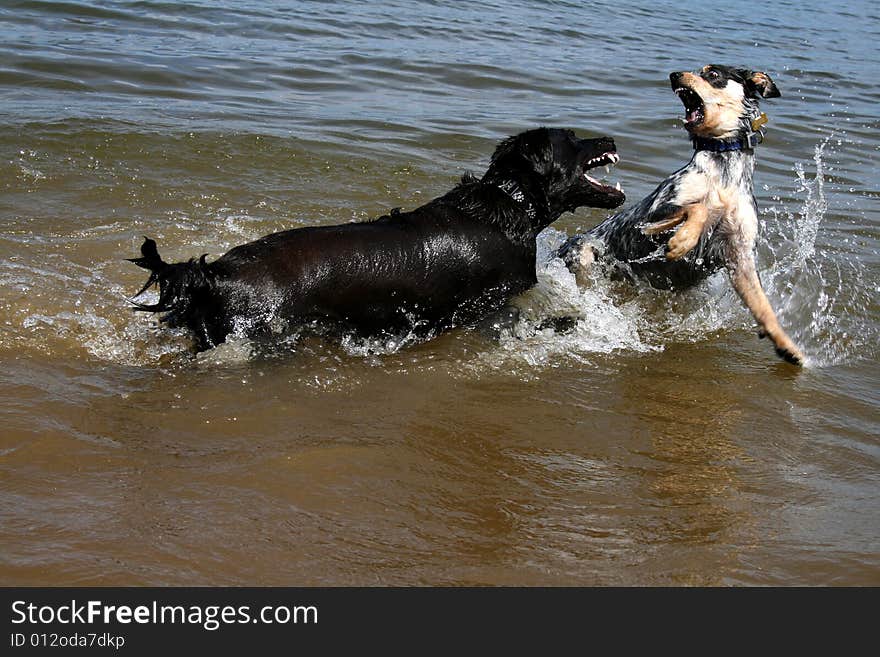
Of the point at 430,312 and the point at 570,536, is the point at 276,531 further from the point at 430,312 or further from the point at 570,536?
the point at 430,312

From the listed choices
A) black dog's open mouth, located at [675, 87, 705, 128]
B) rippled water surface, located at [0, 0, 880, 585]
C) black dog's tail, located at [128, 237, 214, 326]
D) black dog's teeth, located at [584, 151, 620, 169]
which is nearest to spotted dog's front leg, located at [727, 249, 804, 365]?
rippled water surface, located at [0, 0, 880, 585]

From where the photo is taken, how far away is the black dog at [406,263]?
5012mm

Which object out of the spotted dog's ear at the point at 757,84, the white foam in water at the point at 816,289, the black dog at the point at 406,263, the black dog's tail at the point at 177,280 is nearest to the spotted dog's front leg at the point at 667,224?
the black dog at the point at 406,263

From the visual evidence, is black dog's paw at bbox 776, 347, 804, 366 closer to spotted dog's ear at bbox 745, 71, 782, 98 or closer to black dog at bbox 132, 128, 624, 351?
black dog at bbox 132, 128, 624, 351

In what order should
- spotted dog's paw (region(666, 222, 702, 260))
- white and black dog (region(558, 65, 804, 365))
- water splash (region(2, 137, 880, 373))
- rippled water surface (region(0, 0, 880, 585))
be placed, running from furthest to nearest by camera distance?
1. white and black dog (region(558, 65, 804, 365))
2. spotted dog's paw (region(666, 222, 702, 260))
3. water splash (region(2, 137, 880, 373))
4. rippled water surface (region(0, 0, 880, 585))

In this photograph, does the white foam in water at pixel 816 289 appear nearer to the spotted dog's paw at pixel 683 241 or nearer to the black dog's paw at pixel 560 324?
the spotted dog's paw at pixel 683 241

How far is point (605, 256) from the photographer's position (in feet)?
22.1

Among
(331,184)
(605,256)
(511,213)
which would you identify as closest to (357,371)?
(511,213)

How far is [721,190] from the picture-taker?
239 inches

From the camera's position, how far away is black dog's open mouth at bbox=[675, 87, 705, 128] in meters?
Answer: 5.95

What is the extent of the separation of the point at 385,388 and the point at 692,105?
2.63 m

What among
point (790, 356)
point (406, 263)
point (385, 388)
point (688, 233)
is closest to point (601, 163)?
point (688, 233)

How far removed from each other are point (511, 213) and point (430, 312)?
0.80m

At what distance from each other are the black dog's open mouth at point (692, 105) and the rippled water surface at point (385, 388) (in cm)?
125
